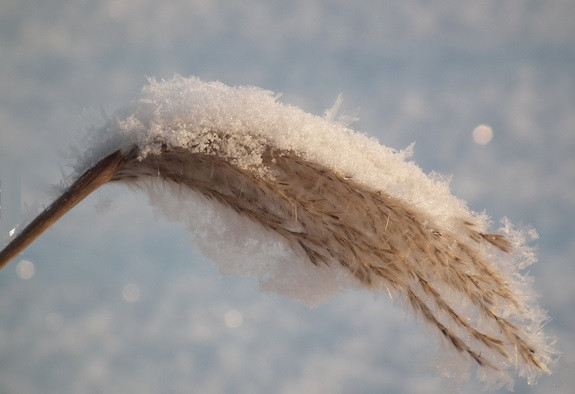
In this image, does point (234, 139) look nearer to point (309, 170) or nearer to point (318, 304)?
point (309, 170)

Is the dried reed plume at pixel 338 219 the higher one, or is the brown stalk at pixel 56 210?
the dried reed plume at pixel 338 219

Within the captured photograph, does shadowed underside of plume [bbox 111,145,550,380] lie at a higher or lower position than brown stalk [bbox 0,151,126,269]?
higher

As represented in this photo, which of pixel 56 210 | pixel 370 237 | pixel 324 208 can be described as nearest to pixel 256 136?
pixel 324 208

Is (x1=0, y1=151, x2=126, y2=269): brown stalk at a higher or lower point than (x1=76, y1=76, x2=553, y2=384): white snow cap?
lower

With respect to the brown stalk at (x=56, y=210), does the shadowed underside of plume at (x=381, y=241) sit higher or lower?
higher

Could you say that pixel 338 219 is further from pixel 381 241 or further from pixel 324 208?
pixel 381 241

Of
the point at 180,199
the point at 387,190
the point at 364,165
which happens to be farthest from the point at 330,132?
the point at 180,199

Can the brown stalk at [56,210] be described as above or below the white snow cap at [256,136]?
below

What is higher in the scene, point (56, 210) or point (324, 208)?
point (324, 208)
